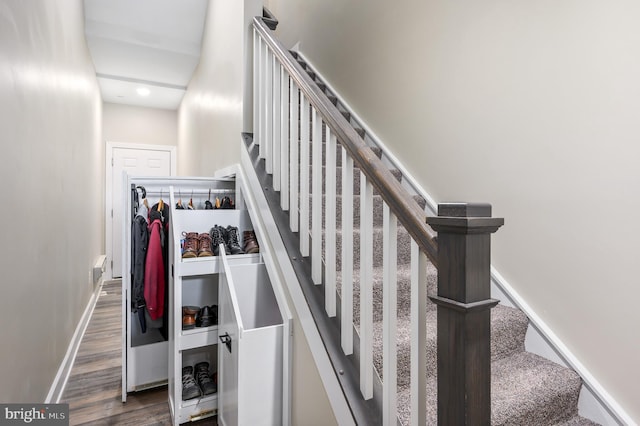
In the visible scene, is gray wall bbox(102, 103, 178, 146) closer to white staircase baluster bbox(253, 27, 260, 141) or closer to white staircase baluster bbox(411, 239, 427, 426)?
white staircase baluster bbox(253, 27, 260, 141)

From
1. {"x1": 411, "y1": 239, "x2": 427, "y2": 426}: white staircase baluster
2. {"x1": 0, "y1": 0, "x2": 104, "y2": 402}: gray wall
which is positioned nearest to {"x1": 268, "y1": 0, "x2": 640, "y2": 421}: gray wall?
{"x1": 411, "y1": 239, "x2": 427, "y2": 426}: white staircase baluster

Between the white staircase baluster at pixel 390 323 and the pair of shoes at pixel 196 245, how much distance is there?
47.0 inches

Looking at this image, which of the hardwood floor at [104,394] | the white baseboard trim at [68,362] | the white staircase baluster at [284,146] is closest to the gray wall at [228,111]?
the white staircase baluster at [284,146]

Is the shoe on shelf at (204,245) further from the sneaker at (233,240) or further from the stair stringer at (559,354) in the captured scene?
the stair stringer at (559,354)

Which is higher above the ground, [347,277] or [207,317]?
[347,277]

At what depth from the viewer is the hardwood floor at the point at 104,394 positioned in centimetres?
198

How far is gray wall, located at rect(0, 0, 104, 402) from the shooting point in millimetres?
1315

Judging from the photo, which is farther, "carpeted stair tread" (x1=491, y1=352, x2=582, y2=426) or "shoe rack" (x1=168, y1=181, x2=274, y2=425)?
"shoe rack" (x1=168, y1=181, x2=274, y2=425)

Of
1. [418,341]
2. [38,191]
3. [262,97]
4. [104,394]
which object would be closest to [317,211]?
[418,341]

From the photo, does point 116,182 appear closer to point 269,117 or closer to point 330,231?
Result: point 269,117

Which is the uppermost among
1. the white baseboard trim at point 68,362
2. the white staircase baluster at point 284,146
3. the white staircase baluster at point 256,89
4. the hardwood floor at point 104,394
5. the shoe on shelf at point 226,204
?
the white staircase baluster at point 256,89

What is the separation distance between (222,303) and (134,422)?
90cm

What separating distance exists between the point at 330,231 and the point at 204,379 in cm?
136

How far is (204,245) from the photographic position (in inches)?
77.2
